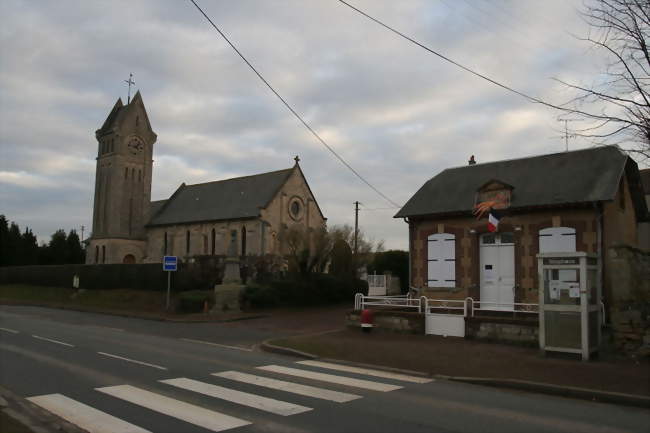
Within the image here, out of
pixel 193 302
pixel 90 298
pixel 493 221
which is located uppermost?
pixel 493 221

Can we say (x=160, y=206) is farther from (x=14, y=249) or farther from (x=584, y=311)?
(x=584, y=311)

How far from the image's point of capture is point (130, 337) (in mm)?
16438

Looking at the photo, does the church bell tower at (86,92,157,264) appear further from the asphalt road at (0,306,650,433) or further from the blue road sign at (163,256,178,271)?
the asphalt road at (0,306,650,433)

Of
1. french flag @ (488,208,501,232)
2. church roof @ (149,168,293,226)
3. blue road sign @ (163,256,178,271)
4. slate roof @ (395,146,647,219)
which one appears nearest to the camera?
slate roof @ (395,146,647,219)

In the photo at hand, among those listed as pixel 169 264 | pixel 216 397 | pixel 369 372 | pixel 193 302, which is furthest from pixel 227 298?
pixel 216 397

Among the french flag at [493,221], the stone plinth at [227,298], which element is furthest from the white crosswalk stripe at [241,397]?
the stone plinth at [227,298]

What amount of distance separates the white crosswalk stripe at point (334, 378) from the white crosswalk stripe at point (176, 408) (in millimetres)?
2912

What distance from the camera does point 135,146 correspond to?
167 ft

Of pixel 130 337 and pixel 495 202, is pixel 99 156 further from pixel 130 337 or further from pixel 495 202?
pixel 495 202

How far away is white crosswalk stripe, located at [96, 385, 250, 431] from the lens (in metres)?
6.54

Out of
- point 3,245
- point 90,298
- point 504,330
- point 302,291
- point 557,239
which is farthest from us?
point 3,245

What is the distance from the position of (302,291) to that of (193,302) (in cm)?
633

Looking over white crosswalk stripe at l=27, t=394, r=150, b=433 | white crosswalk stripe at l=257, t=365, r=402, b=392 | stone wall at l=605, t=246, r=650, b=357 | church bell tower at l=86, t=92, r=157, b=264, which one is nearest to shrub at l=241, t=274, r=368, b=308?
white crosswalk stripe at l=257, t=365, r=402, b=392

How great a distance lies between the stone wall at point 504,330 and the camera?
13406mm
